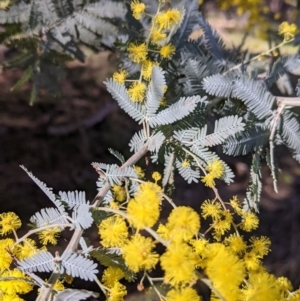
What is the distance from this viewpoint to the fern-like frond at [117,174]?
0.92 m

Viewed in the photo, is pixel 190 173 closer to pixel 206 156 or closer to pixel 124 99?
pixel 206 156

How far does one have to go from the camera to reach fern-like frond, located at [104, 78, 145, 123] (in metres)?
1.00

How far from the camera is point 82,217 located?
2.68 ft

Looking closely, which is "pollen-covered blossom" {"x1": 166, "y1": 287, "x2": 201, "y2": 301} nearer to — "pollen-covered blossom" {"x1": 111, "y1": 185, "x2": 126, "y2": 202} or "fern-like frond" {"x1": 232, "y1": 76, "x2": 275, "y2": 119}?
"pollen-covered blossom" {"x1": 111, "y1": 185, "x2": 126, "y2": 202}

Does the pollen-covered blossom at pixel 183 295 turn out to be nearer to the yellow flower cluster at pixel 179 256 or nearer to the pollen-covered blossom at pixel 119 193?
the yellow flower cluster at pixel 179 256

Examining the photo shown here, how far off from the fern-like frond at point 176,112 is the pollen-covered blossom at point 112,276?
325 millimetres

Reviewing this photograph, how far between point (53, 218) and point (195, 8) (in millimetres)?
776

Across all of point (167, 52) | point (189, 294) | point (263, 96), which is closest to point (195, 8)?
point (167, 52)

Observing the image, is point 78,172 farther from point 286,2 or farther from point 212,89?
point 286,2

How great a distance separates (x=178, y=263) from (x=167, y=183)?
0.55 meters

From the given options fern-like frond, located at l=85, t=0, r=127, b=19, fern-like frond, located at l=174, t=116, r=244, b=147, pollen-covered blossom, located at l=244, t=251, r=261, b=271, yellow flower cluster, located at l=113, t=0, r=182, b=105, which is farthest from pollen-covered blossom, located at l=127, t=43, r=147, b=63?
pollen-covered blossom, located at l=244, t=251, r=261, b=271

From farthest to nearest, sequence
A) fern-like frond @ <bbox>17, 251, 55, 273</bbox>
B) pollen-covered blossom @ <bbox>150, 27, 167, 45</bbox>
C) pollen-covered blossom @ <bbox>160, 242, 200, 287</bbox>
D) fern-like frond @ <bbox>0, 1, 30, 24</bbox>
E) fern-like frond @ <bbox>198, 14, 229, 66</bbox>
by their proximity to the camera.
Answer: fern-like frond @ <bbox>0, 1, 30, 24</bbox> → fern-like frond @ <bbox>198, 14, 229, 66</bbox> → pollen-covered blossom @ <bbox>150, 27, 167, 45</bbox> → fern-like frond @ <bbox>17, 251, 55, 273</bbox> → pollen-covered blossom @ <bbox>160, 242, 200, 287</bbox>

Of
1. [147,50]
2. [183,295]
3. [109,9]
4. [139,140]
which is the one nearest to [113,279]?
[183,295]

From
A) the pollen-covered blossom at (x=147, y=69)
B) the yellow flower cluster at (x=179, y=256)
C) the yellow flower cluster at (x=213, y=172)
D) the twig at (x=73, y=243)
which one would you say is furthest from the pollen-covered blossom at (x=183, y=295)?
the pollen-covered blossom at (x=147, y=69)
